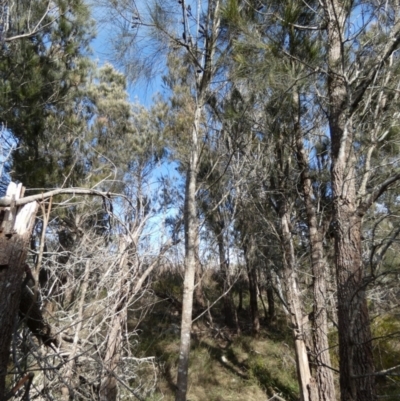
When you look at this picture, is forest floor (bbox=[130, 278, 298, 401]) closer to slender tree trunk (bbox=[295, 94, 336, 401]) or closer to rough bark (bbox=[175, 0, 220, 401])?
slender tree trunk (bbox=[295, 94, 336, 401])

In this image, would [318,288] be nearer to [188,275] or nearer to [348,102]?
[188,275]

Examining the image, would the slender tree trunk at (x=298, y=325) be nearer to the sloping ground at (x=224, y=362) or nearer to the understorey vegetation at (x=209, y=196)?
the understorey vegetation at (x=209, y=196)

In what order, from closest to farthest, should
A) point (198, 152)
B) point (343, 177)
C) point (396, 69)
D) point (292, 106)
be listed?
point (343, 177) → point (396, 69) → point (198, 152) → point (292, 106)

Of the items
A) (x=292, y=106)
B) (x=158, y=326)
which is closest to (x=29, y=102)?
(x=292, y=106)

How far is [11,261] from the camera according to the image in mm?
1212

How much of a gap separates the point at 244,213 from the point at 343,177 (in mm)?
3526

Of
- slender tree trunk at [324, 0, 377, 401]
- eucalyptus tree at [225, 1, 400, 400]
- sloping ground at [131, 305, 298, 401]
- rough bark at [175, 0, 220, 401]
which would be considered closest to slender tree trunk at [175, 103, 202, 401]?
rough bark at [175, 0, 220, 401]

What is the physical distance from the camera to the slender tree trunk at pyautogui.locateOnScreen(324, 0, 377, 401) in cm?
180

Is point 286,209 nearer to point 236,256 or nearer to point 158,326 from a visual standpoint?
point 236,256

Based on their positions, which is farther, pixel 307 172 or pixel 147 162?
pixel 147 162

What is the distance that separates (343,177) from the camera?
2.44 metres

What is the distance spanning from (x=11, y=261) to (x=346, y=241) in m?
1.84

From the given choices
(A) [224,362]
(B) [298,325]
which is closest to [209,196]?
(B) [298,325]

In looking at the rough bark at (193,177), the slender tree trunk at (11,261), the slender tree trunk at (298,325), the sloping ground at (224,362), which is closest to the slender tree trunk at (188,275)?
the rough bark at (193,177)
